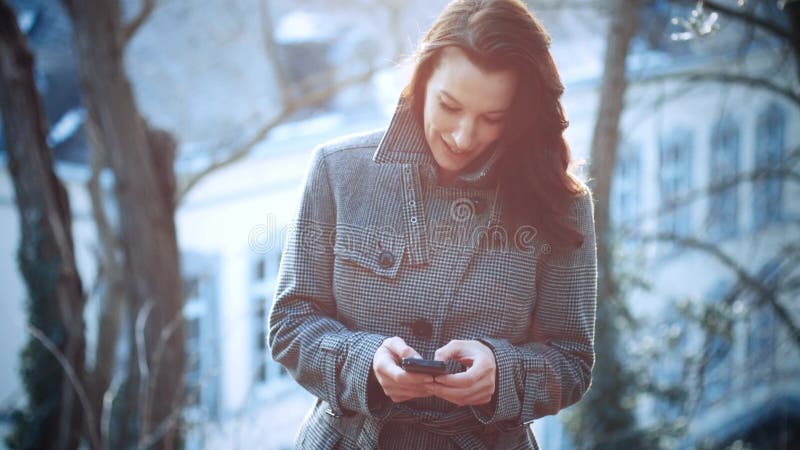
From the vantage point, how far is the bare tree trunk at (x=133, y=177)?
14.3ft

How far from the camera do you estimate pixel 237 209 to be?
29.6 ft

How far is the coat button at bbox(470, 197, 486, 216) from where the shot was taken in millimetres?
1656

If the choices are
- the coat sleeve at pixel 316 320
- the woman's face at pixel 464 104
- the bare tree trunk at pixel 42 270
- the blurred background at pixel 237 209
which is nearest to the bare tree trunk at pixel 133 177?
the blurred background at pixel 237 209

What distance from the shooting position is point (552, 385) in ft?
5.25

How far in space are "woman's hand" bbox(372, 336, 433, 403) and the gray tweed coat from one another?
0.10 metres

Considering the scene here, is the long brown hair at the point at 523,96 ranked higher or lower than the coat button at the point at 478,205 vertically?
higher

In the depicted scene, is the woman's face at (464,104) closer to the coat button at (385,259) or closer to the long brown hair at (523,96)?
the long brown hair at (523,96)

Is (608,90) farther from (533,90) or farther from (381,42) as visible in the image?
(381,42)

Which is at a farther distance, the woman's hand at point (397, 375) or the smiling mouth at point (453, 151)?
the smiling mouth at point (453, 151)

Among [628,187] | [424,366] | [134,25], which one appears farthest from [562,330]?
[628,187]

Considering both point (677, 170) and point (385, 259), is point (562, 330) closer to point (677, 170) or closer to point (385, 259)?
point (385, 259)

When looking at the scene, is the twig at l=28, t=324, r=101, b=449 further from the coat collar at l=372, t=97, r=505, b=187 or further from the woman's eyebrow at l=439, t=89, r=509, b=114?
the woman's eyebrow at l=439, t=89, r=509, b=114

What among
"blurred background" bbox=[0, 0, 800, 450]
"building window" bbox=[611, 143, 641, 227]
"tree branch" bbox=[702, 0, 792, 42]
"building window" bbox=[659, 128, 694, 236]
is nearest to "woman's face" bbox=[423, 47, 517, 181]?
"blurred background" bbox=[0, 0, 800, 450]

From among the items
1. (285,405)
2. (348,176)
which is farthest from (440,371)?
(285,405)
